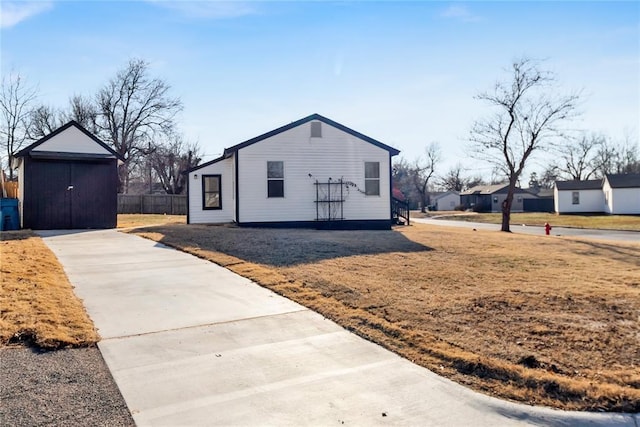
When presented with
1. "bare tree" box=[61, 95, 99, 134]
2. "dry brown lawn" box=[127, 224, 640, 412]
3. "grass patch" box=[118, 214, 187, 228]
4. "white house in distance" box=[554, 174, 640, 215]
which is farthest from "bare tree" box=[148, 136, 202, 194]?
"white house in distance" box=[554, 174, 640, 215]

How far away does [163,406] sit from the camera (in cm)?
326

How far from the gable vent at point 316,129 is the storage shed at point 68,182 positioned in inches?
288

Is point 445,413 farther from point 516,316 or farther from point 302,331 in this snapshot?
point 516,316

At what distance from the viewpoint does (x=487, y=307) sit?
5691 millimetres

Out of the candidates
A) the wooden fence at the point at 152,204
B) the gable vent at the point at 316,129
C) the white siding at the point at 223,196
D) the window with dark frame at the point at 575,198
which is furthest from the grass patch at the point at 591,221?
the wooden fence at the point at 152,204

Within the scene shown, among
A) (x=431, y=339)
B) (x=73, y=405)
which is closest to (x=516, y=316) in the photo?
(x=431, y=339)

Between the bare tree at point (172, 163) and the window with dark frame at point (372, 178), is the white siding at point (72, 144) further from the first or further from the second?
the bare tree at point (172, 163)

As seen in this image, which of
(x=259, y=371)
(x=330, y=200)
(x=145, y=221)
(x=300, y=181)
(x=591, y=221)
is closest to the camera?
(x=259, y=371)

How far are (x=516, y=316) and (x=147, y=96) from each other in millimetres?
41139

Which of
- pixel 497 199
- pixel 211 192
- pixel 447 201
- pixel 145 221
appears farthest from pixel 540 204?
pixel 145 221

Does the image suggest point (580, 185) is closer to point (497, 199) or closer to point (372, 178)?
point (497, 199)

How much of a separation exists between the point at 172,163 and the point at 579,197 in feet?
136

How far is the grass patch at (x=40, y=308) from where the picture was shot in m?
4.44

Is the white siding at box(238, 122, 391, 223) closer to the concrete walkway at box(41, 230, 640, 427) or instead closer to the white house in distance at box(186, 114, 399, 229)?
the white house in distance at box(186, 114, 399, 229)
